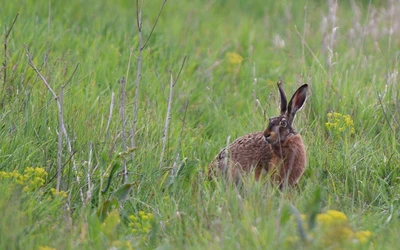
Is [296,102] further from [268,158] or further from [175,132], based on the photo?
[175,132]

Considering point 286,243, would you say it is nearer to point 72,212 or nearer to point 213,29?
point 72,212

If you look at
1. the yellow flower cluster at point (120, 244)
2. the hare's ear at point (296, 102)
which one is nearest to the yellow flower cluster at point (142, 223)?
the yellow flower cluster at point (120, 244)

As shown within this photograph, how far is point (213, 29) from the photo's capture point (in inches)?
336

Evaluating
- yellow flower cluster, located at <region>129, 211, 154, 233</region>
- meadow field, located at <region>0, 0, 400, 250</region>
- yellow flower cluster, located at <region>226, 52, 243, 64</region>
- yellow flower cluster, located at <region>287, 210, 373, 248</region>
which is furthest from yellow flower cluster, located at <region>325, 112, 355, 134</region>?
yellow flower cluster, located at <region>226, 52, 243, 64</region>

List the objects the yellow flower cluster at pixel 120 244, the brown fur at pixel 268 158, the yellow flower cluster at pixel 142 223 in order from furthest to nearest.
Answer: the brown fur at pixel 268 158
the yellow flower cluster at pixel 142 223
the yellow flower cluster at pixel 120 244

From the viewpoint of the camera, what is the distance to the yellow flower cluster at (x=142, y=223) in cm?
410

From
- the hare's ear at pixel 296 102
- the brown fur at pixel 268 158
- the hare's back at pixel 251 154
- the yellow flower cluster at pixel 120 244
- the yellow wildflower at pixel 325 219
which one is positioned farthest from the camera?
the hare's ear at pixel 296 102

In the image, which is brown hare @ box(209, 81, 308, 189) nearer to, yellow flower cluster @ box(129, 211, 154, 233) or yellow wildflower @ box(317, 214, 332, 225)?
yellow flower cluster @ box(129, 211, 154, 233)

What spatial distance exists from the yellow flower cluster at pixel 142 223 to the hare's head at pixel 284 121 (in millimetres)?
1205

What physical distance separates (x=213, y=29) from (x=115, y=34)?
4.92ft

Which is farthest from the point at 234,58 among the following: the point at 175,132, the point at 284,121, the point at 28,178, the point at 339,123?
the point at 28,178

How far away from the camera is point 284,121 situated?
17.3ft

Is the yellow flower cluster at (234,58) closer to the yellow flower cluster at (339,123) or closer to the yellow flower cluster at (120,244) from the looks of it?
the yellow flower cluster at (339,123)

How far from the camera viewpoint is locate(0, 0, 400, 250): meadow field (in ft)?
12.8
